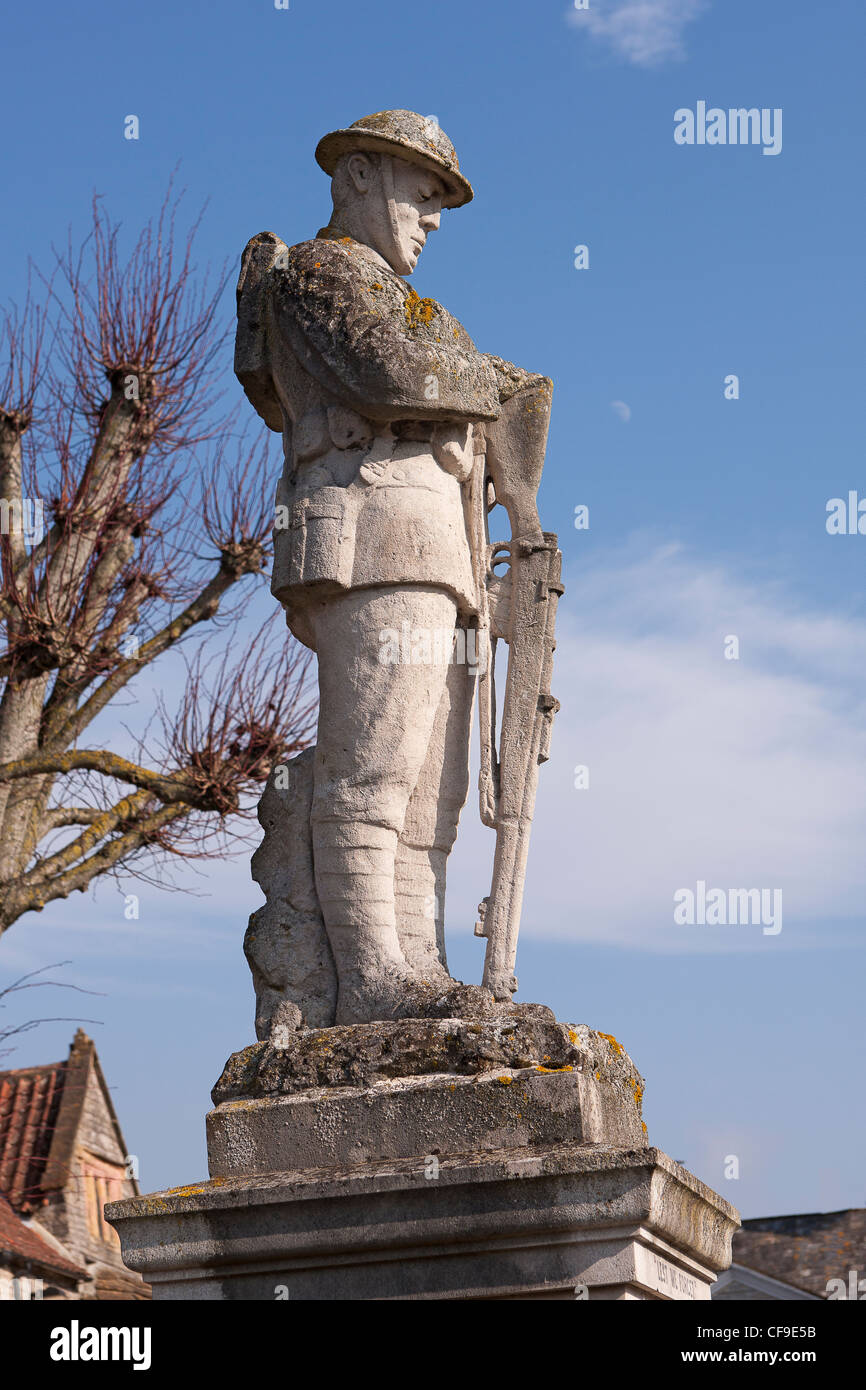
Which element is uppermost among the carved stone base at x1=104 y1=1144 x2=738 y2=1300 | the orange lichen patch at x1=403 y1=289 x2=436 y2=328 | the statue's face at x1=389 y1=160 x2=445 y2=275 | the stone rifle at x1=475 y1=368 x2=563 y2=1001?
the statue's face at x1=389 y1=160 x2=445 y2=275

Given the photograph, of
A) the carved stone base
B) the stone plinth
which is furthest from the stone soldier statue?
the carved stone base

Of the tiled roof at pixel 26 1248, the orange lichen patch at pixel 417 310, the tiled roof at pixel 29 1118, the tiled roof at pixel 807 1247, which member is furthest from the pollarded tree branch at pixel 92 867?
the tiled roof at pixel 29 1118

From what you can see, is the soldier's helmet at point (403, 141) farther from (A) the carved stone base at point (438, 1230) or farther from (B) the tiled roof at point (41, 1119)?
(B) the tiled roof at point (41, 1119)

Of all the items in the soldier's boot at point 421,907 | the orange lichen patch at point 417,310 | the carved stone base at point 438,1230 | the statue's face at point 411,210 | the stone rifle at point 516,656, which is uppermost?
the statue's face at point 411,210

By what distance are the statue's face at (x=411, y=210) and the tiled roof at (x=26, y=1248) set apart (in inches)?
A: 653

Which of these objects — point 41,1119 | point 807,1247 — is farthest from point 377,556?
point 41,1119

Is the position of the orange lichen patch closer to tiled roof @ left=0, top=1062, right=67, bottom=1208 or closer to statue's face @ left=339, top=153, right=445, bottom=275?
statue's face @ left=339, top=153, right=445, bottom=275

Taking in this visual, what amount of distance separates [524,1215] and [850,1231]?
1839 centimetres

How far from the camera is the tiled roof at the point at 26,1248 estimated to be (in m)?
20.5

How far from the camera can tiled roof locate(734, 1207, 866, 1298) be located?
2059 centimetres
